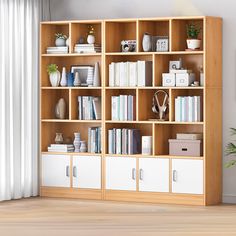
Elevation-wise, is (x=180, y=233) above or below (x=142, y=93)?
below

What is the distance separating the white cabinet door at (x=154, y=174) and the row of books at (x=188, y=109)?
1.76 ft

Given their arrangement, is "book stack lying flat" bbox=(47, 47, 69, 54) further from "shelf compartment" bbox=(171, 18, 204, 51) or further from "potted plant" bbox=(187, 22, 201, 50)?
"potted plant" bbox=(187, 22, 201, 50)

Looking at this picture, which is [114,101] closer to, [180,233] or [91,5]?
[91,5]

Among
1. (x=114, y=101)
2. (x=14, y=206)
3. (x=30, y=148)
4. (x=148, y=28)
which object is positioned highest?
(x=148, y=28)

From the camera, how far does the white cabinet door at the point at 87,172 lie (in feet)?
30.1

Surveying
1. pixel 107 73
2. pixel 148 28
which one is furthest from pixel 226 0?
pixel 107 73

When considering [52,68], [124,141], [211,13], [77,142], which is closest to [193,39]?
[211,13]

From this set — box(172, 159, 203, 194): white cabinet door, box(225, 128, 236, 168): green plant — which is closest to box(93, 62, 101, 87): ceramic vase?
box(172, 159, 203, 194): white cabinet door

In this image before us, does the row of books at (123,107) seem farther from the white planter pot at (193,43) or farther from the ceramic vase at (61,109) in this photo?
the white planter pot at (193,43)

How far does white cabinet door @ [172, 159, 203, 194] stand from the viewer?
8.69m

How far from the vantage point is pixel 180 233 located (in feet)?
22.9

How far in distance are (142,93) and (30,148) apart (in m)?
1.53

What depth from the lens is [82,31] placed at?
955 centimetres

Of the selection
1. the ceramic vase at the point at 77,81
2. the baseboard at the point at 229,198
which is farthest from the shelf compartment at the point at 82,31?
the baseboard at the point at 229,198
